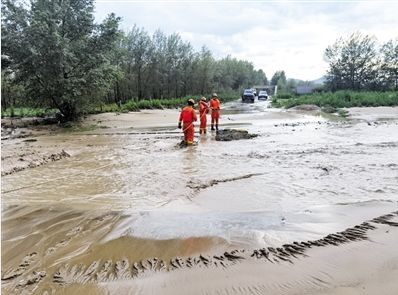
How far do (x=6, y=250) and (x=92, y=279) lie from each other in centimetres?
140

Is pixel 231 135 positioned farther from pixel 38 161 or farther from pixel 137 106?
pixel 137 106

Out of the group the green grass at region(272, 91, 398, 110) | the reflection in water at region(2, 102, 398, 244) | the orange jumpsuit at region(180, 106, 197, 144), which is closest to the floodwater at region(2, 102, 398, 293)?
the reflection in water at region(2, 102, 398, 244)

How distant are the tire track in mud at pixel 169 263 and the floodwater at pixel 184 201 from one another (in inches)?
5.2

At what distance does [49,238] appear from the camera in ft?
15.3

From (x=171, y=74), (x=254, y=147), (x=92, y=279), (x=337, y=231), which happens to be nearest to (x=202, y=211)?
(x=337, y=231)

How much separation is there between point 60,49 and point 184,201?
17.3 meters

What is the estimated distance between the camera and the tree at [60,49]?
20.6 m

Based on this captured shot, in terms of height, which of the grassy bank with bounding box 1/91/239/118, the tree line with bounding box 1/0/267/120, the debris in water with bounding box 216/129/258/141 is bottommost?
the debris in water with bounding box 216/129/258/141

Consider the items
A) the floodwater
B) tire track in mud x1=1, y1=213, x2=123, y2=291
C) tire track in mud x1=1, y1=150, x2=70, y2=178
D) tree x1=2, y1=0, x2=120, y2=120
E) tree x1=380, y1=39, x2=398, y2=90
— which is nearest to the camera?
tire track in mud x1=1, y1=213, x2=123, y2=291

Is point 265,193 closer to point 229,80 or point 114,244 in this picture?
point 114,244

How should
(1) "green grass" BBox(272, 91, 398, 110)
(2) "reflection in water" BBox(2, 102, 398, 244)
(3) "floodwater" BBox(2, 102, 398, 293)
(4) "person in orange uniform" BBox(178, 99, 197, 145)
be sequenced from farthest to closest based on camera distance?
1. (1) "green grass" BBox(272, 91, 398, 110)
2. (4) "person in orange uniform" BBox(178, 99, 197, 145)
3. (2) "reflection in water" BBox(2, 102, 398, 244)
4. (3) "floodwater" BBox(2, 102, 398, 293)

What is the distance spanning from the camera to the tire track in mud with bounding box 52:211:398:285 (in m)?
3.66

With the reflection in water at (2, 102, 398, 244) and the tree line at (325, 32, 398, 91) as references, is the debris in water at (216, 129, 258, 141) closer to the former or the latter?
the reflection in water at (2, 102, 398, 244)

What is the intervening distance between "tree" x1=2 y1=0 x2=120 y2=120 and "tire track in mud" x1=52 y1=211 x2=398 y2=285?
19.0 meters
